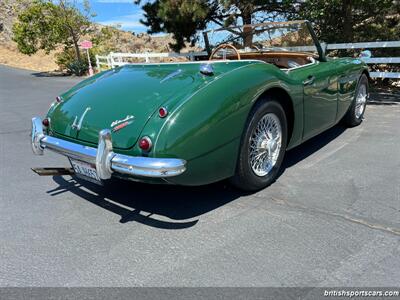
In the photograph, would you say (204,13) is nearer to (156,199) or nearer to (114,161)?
(156,199)

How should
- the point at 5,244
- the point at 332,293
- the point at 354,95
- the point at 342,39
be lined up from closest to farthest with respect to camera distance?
the point at 332,293
the point at 5,244
the point at 354,95
the point at 342,39

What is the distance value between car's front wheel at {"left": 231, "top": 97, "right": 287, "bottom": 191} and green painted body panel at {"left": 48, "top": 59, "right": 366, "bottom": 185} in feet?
0.38

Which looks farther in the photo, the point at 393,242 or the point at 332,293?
the point at 393,242

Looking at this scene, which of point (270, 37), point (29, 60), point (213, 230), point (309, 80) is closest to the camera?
point (213, 230)

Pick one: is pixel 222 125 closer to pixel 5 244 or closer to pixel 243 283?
pixel 243 283

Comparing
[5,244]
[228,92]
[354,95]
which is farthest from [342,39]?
[5,244]

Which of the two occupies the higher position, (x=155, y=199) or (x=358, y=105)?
(x=358, y=105)

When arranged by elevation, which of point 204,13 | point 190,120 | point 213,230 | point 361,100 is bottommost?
point 213,230

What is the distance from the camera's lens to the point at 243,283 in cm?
220

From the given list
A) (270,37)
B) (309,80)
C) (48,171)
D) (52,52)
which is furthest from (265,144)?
(52,52)

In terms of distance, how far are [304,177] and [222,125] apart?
50.7 inches

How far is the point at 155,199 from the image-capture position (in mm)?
3393

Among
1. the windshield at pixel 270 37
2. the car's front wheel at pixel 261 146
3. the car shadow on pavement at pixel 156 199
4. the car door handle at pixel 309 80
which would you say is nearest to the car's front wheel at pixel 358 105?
the windshield at pixel 270 37

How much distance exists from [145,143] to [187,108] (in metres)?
0.38
